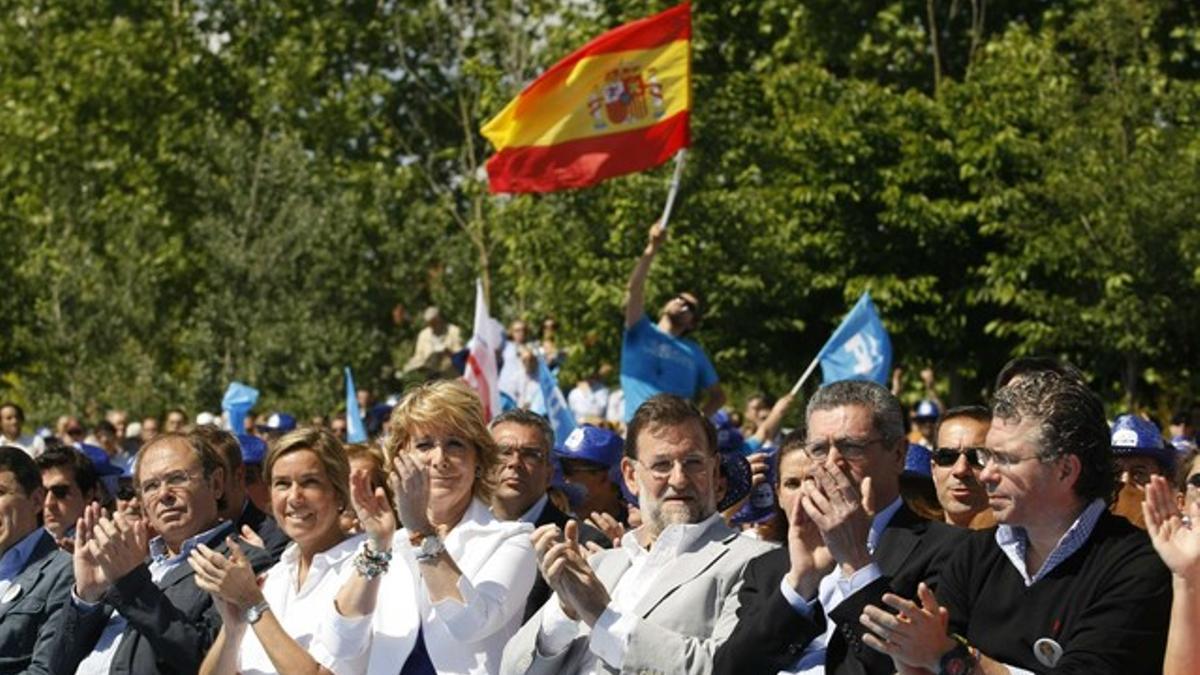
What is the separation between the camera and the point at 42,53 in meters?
46.0

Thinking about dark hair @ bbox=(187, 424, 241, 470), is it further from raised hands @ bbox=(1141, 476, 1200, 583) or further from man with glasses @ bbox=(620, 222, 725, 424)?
man with glasses @ bbox=(620, 222, 725, 424)

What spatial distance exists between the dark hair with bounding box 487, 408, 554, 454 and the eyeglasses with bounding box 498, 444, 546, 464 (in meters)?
0.04

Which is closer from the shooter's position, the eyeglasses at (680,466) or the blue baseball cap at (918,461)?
the eyeglasses at (680,466)

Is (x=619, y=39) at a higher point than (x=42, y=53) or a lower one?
higher

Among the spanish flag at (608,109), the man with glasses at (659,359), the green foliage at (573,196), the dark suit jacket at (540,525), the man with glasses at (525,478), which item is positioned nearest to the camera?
the dark suit jacket at (540,525)

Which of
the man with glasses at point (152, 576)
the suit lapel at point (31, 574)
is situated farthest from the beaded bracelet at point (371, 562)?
the suit lapel at point (31, 574)

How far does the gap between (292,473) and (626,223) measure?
700 inches

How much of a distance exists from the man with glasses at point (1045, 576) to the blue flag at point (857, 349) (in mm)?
9123

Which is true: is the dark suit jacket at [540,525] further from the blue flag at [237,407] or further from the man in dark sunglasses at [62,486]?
the blue flag at [237,407]

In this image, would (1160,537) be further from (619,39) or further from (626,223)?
(626,223)

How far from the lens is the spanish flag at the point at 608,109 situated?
60.7 feet

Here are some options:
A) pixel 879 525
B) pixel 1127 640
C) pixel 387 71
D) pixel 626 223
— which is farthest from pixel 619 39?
pixel 387 71

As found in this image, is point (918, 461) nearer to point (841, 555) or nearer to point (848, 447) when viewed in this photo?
point (848, 447)

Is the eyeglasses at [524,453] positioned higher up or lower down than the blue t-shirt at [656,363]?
higher up
